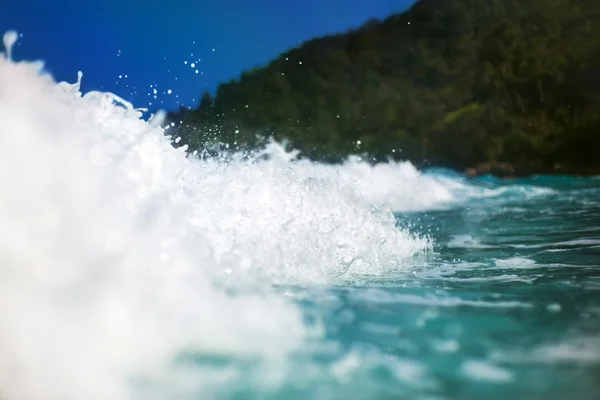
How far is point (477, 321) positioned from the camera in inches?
64.4

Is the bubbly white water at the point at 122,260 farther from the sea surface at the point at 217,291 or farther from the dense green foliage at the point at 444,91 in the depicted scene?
the dense green foliage at the point at 444,91

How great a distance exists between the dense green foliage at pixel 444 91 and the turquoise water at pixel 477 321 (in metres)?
0.79

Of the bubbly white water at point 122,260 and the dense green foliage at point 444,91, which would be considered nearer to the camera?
the bubbly white water at point 122,260

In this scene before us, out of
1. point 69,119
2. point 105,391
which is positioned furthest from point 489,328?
point 69,119

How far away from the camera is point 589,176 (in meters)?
3.42

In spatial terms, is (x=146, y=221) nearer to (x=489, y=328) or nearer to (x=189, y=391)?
(x=189, y=391)

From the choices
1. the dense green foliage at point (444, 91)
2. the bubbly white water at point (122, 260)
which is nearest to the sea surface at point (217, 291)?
the bubbly white water at point (122, 260)

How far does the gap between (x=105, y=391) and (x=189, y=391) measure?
21 centimetres

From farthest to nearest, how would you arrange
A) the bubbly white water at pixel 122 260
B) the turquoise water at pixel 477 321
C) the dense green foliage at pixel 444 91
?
the dense green foliage at pixel 444 91 → the bubbly white water at pixel 122 260 → the turquoise water at pixel 477 321

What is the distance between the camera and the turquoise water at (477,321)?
130 cm

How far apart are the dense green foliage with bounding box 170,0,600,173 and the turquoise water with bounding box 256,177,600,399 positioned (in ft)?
2.59

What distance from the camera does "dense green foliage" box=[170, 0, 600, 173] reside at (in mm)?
2863

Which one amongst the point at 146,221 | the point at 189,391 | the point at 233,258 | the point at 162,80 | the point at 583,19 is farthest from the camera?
the point at 583,19

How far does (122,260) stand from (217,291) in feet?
1.10
